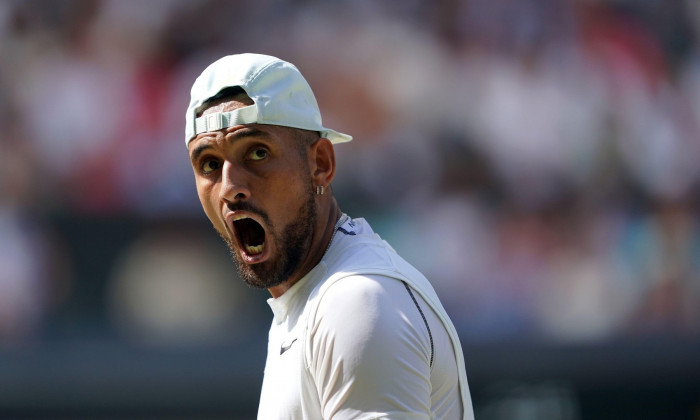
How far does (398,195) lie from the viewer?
7.27 m

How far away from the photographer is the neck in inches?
85.3

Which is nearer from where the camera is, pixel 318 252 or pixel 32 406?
pixel 318 252

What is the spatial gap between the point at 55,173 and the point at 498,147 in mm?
3251

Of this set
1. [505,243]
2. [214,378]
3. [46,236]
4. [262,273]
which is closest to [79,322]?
[46,236]

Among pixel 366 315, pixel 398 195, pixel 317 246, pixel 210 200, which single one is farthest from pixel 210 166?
pixel 398 195

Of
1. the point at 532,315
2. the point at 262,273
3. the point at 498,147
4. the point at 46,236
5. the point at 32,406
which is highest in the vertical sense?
the point at 262,273

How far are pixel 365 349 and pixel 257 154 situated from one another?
54cm

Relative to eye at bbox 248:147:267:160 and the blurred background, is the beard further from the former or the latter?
the blurred background

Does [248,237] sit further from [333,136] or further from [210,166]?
[333,136]

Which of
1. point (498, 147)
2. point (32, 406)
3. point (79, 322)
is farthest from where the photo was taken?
point (498, 147)

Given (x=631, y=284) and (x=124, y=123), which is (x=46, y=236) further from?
(x=631, y=284)

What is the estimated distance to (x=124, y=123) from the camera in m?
7.28

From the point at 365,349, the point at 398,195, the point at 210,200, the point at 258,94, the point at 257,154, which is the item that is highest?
the point at 258,94

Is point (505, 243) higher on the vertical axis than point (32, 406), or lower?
higher
